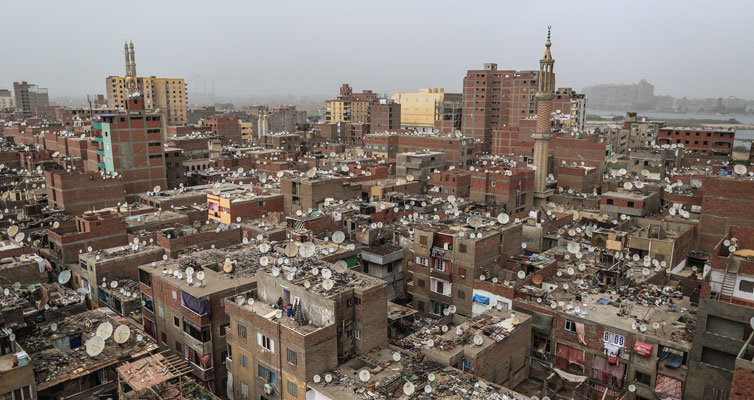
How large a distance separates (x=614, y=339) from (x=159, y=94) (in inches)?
5940

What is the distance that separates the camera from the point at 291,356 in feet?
74.7

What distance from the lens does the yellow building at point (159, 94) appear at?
146500 mm

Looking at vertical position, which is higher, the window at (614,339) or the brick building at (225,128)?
the brick building at (225,128)

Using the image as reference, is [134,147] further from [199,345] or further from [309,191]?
[199,345]

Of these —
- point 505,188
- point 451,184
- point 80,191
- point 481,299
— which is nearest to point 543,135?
point 505,188

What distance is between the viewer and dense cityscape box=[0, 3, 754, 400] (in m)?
23.8

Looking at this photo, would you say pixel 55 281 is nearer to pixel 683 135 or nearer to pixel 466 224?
pixel 466 224

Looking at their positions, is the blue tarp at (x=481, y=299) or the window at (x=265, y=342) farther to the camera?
the blue tarp at (x=481, y=299)

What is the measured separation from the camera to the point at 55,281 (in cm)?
4266

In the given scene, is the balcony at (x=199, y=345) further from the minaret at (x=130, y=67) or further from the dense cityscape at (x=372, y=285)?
the minaret at (x=130, y=67)

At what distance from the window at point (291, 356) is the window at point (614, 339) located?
16.7 m

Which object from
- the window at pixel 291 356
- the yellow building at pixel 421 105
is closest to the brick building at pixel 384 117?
the yellow building at pixel 421 105

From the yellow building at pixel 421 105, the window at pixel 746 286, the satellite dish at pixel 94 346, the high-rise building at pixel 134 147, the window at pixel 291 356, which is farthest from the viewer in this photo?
the yellow building at pixel 421 105

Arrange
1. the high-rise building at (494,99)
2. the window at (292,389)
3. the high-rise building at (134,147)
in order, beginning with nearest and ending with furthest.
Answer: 1. the window at (292,389)
2. the high-rise building at (134,147)
3. the high-rise building at (494,99)
